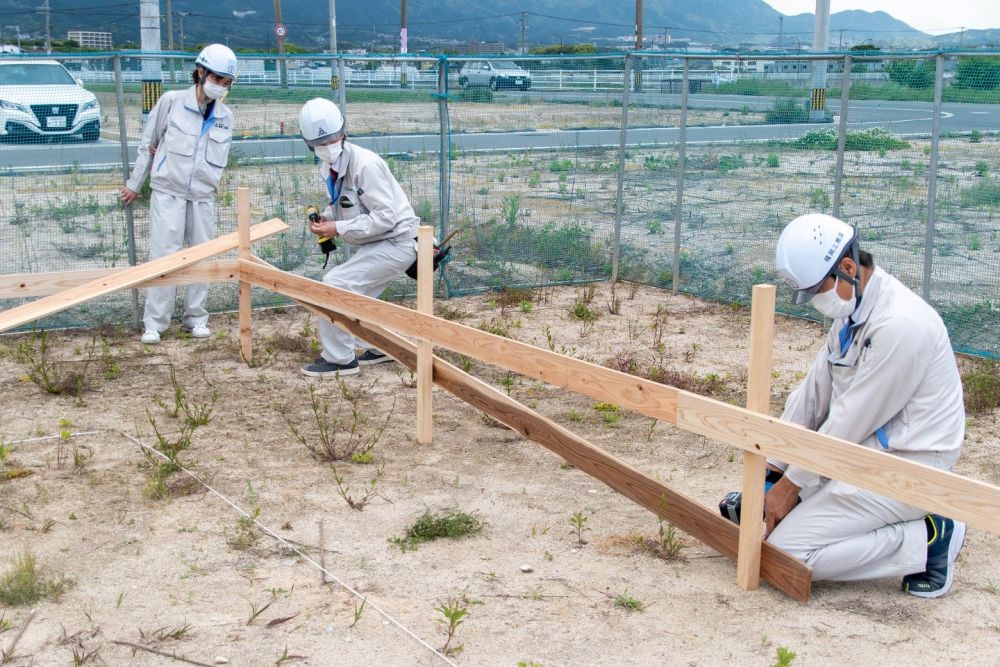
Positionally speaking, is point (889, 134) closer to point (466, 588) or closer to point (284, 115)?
point (284, 115)

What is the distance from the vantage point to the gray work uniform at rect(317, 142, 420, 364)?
25.1ft

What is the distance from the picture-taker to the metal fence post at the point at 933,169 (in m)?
8.24

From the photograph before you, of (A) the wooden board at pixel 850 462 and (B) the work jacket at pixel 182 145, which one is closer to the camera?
(A) the wooden board at pixel 850 462

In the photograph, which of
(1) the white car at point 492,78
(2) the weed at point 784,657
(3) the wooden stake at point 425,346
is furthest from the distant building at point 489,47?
(2) the weed at point 784,657

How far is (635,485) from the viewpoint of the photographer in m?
5.24

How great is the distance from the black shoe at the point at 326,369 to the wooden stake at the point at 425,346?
4.82 ft

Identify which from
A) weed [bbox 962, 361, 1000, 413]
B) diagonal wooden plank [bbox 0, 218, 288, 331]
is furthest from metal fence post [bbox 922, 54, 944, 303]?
diagonal wooden plank [bbox 0, 218, 288, 331]

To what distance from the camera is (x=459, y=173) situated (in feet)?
35.9

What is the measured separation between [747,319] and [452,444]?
13.6 ft

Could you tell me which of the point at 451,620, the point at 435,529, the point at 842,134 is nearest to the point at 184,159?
the point at 435,529

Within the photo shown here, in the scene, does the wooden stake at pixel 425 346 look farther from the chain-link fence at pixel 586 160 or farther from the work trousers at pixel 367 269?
the chain-link fence at pixel 586 160

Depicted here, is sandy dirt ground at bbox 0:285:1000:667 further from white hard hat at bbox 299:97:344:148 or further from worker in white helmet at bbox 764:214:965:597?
white hard hat at bbox 299:97:344:148

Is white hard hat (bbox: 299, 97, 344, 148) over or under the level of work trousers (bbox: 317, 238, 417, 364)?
over

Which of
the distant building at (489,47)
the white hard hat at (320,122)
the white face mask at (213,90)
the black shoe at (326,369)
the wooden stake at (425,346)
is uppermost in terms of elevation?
the distant building at (489,47)
